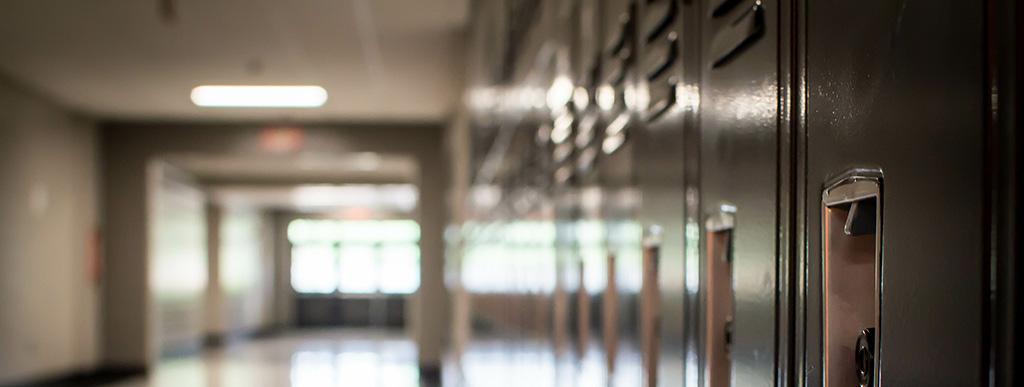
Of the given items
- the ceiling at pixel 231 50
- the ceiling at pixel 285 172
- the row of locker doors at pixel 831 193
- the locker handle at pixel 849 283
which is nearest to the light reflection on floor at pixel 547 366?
the row of locker doors at pixel 831 193

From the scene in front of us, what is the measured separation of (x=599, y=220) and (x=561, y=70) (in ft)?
2.12

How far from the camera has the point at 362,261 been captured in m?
29.0

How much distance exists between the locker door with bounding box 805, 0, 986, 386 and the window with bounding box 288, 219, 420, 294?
1109 inches

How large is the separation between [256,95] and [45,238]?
10.9 feet

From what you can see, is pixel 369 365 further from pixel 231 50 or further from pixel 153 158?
pixel 231 50

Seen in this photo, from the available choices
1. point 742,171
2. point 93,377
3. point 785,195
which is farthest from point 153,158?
point 785,195

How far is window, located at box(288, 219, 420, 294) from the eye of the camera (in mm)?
28719

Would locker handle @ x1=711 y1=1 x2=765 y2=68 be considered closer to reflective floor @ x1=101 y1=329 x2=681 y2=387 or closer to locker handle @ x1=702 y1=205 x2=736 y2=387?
locker handle @ x1=702 y1=205 x2=736 y2=387

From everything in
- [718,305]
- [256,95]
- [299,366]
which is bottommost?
[299,366]

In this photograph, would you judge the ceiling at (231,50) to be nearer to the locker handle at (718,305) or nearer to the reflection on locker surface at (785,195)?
the reflection on locker surface at (785,195)

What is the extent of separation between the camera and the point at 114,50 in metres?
8.38

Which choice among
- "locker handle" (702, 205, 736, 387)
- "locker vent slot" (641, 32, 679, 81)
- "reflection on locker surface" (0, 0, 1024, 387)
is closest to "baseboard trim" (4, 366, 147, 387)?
"reflection on locker surface" (0, 0, 1024, 387)

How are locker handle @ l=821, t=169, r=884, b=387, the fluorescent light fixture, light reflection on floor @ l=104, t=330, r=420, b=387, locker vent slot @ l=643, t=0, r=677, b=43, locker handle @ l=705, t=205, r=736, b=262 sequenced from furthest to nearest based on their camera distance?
light reflection on floor @ l=104, t=330, r=420, b=387
the fluorescent light fixture
locker vent slot @ l=643, t=0, r=677, b=43
locker handle @ l=705, t=205, r=736, b=262
locker handle @ l=821, t=169, r=884, b=387

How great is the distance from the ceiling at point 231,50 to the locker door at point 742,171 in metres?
5.82
